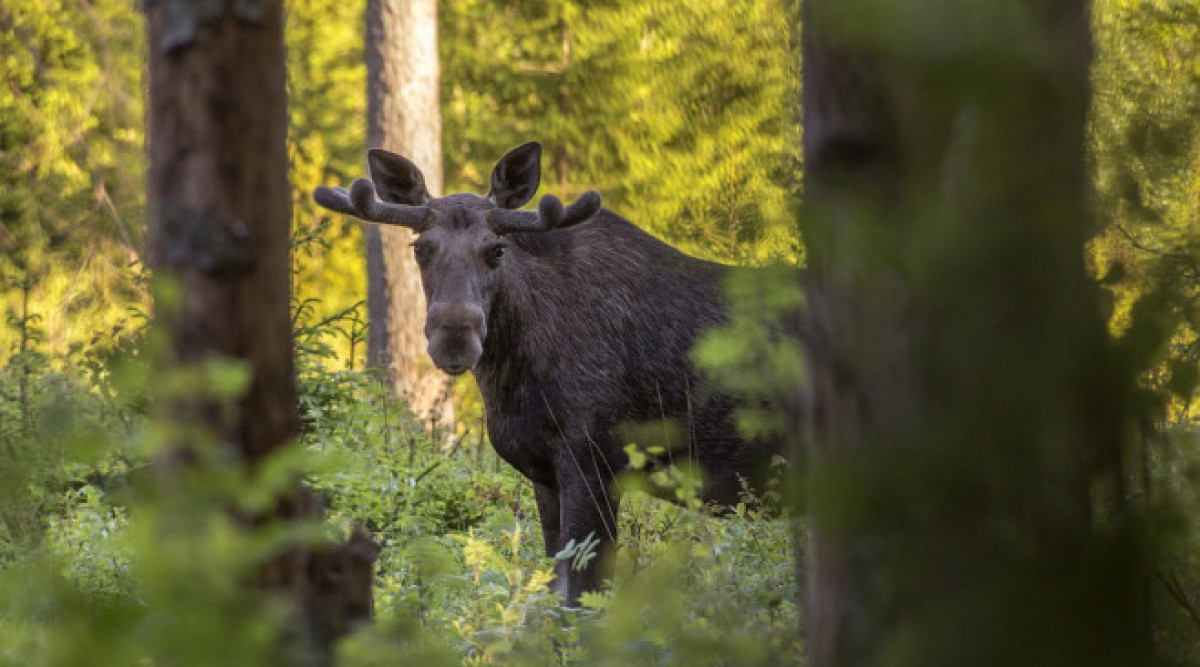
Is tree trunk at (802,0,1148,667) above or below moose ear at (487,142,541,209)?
below

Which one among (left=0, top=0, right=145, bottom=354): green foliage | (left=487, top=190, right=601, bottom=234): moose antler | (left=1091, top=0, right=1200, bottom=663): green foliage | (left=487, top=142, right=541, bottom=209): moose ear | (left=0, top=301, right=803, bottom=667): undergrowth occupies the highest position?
(left=0, top=0, right=145, bottom=354): green foliage

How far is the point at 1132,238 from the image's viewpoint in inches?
118

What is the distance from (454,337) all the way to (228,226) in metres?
3.66

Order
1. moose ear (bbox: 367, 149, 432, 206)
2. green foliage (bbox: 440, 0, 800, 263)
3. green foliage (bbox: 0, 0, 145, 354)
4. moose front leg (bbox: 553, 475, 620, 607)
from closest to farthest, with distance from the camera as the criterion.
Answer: moose front leg (bbox: 553, 475, 620, 607)
moose ear (bbox: 367, 149, 432, 206)
green foliage (bbox: 0, 0, 145, 354)
green foliage (bbox: 440, 0, 800, 263)

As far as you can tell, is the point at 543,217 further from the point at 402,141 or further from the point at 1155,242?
the point at 402,141

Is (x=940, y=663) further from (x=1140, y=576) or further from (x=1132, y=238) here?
(x=1132, y=238)

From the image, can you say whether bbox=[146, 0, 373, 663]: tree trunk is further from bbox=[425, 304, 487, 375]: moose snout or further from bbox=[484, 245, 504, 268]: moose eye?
bbox=[484, 245, 504, 268]: moose eye

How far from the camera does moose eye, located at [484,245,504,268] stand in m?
7.08

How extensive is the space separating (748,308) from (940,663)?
1.64 m

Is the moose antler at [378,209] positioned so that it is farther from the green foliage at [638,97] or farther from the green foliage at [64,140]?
the green foliage at [638,97]

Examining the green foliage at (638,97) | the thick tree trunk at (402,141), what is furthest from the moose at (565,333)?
the green foliage at (638,97)

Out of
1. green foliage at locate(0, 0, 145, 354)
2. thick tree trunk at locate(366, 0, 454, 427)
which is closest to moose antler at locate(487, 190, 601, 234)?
thick tree trunk at locate(366, 0, 454, 427)

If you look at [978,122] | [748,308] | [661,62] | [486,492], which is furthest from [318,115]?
[978,122]

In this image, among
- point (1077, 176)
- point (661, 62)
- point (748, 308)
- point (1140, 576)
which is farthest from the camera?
point (661, 62)
